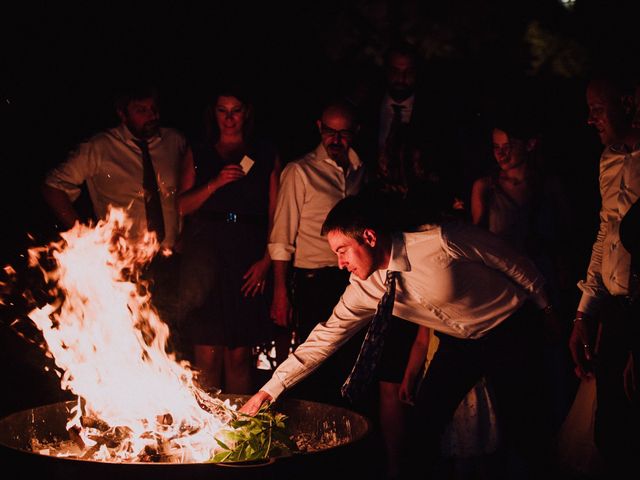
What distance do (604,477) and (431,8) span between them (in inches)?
419

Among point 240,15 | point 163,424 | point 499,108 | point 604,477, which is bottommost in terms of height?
point 604,477

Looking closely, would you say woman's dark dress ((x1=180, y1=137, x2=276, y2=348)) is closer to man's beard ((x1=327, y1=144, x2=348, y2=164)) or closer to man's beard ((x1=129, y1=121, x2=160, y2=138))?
man's beard ((x1=129, y1=121, x2=160, y2=138))

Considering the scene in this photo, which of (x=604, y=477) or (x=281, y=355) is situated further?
(x=281, y=355)

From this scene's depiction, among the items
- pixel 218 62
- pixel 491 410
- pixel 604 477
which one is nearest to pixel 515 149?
pixel 491 410

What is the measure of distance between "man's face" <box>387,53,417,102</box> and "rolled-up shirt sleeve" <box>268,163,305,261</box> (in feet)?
3.00

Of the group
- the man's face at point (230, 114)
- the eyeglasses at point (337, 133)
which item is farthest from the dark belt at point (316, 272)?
the man's face at point (230, 114)

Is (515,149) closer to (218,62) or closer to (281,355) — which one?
(281,355)

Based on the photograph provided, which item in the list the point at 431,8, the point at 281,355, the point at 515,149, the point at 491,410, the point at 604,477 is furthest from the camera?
the point at 431,8

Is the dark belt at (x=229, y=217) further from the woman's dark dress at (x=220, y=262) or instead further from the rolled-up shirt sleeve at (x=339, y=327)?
the rolled-up shirt sleeve at (x=339, y=327)

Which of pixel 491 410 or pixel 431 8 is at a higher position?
pixel 431 8

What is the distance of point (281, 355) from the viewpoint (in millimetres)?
6945

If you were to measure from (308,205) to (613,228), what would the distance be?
221 cm

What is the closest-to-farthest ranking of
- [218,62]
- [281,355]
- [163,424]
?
[163,424], [281,355], [218,62]

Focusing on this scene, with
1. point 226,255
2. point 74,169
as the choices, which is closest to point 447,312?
point 226,255
